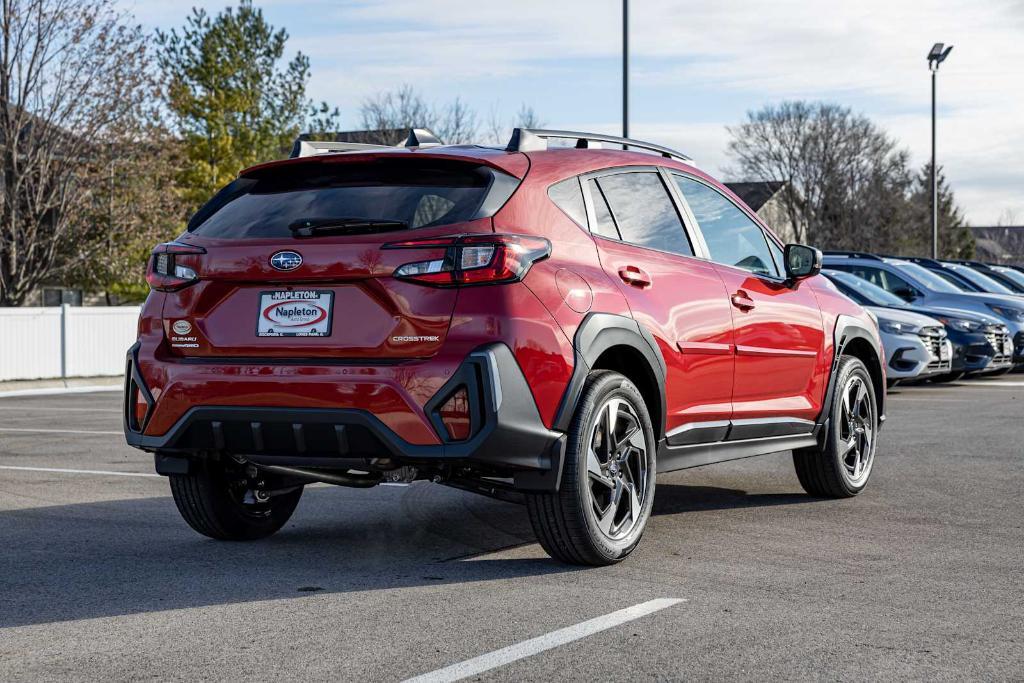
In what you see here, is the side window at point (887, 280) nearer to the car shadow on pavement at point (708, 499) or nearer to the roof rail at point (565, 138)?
the car shadow on pavement at point (708, 499)

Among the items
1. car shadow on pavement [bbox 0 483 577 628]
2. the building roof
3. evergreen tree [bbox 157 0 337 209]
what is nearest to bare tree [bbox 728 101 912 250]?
the building roof

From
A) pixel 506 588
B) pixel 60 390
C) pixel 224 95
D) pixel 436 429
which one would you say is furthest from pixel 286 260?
pixel 224 95

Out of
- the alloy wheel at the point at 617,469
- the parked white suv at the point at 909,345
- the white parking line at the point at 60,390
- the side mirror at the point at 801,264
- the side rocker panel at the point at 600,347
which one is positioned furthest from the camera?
the white parking line at the point at 60,390

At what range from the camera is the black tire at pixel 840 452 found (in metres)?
7.93

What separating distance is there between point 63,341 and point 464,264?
2110cm

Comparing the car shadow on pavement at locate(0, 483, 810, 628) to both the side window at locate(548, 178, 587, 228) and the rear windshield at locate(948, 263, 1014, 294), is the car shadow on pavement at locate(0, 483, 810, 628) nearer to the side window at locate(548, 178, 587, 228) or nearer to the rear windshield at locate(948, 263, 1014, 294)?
the side window at locate(548, 178, 587, 228)

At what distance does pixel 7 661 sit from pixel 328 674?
1088 mm

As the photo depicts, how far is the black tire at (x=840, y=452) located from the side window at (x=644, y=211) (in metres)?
1.77

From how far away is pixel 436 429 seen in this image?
5305 millimetres

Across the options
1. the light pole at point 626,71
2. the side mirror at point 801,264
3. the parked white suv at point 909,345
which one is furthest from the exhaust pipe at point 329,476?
the light pole at point 626,71

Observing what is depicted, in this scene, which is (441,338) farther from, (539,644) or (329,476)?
(539,644)

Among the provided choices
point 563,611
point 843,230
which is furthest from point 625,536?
point 843,230

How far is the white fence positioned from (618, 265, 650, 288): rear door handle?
785 inches

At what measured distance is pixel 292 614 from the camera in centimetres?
500
